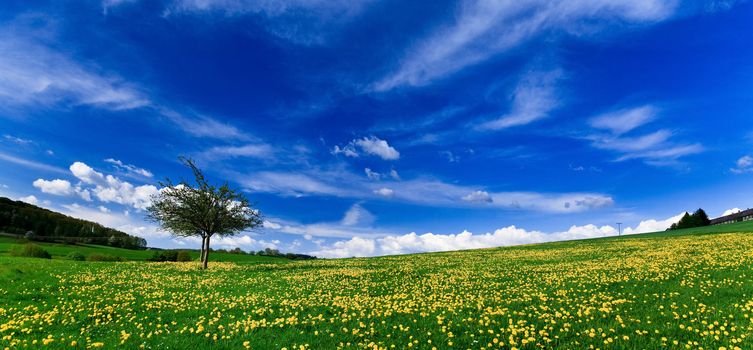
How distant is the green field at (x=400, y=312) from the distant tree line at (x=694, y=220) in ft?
394

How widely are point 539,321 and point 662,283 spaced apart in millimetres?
10351

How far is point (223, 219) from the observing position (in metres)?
41.1

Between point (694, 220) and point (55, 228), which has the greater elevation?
point (55, 228)

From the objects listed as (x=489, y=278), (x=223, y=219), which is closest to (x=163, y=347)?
(x=489, y=278)

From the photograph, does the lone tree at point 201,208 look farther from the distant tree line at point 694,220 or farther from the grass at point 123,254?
the distant tree line at point 694,220

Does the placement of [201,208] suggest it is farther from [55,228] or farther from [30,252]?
[55,228]

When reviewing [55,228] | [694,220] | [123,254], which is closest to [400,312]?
[123,254]

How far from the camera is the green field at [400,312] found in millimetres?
10938

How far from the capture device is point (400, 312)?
46.5 feet

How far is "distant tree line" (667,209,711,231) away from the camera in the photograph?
117 m

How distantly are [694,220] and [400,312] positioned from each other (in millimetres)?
141667

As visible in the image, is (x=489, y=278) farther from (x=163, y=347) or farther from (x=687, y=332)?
(x=163, y=347)

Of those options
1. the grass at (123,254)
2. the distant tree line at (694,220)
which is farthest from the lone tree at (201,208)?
the distant tree line at (694,220)

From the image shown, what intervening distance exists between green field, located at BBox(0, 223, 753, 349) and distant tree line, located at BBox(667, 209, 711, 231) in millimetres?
120178
